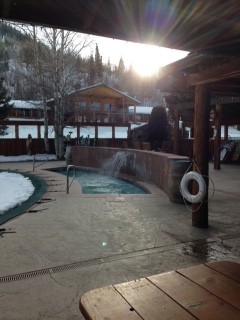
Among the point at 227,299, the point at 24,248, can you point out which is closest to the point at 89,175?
the point at 24,248

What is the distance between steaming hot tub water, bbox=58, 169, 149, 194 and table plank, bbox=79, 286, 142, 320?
752cm

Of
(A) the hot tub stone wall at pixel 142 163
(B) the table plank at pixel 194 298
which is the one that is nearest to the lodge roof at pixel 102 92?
(A) the hot tub stone wall at pixel 142 163

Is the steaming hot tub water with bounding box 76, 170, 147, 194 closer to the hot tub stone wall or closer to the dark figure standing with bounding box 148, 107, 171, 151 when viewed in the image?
the hot tub stone wall

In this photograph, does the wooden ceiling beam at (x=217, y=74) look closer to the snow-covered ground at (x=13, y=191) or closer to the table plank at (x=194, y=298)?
the table plank at (x=194, y=298)

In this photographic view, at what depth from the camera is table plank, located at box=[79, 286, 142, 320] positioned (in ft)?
5.21

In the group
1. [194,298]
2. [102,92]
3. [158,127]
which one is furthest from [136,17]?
[102,92]

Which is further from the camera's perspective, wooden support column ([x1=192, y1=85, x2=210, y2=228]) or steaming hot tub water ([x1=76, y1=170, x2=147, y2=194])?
steaming hot tub water ([x1=76, y1=170, x2=147, y2=194])

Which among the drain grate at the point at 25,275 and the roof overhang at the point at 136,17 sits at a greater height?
the roof overhang at the point at 136,17

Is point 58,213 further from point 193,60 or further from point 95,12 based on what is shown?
point 95,12

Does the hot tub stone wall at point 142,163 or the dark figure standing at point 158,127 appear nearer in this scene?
the hot tub stone wall at point 142,163

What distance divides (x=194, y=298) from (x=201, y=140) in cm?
385

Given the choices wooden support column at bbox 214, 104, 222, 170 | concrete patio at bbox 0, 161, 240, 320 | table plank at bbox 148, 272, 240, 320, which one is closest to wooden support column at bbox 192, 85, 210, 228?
concrete patio at bbox 0, 161, 240, 320

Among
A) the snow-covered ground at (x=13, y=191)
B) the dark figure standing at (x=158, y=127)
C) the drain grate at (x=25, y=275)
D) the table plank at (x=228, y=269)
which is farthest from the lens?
the dark figure standing at (x=158, y=127)

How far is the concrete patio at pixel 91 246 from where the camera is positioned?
3131 millimetres
